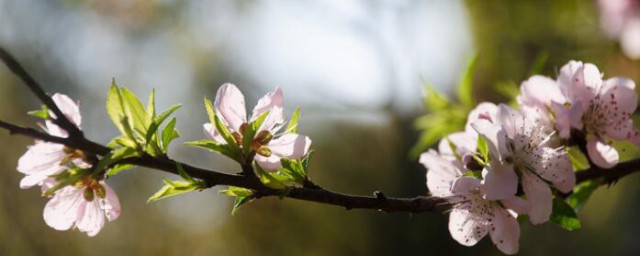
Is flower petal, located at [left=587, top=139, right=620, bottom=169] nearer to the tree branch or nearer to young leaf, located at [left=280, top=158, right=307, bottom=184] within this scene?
the tree branch

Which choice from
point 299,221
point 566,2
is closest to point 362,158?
point 299,221

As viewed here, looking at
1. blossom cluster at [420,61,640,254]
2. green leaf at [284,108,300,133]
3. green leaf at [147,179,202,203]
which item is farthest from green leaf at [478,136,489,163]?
green leaf at [147,179,202,203]

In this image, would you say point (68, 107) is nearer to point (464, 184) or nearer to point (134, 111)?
point (134, 111)

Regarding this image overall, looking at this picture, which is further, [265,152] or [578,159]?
[578,159]

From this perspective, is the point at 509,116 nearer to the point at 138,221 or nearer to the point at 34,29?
the point at 34,29

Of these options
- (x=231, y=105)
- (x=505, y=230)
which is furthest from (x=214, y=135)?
(x=505, y=230)

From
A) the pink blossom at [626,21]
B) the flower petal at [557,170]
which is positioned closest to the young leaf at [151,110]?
the flower petal at [557,170]
